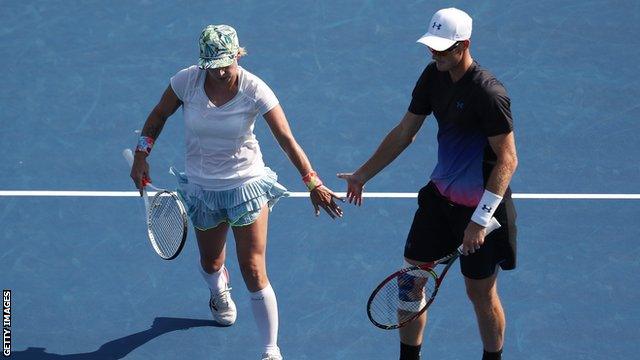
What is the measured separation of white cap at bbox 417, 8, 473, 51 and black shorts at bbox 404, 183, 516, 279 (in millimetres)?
880

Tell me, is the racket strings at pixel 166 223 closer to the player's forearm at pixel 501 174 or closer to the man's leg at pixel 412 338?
the man's leg at pixel 412 338

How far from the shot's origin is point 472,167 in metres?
5.81

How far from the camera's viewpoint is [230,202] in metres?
6.28

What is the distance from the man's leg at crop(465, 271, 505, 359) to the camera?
596 centimetres

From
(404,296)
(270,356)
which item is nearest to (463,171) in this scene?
(404,296)

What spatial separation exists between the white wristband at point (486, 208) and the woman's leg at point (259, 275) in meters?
1.35

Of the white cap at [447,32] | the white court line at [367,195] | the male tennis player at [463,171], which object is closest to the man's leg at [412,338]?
the male tennis player at [463,171]

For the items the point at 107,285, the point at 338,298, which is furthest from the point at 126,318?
the point at 338,298

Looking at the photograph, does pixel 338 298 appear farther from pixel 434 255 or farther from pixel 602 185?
pixel 602 185

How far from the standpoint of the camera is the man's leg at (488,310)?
5957mm

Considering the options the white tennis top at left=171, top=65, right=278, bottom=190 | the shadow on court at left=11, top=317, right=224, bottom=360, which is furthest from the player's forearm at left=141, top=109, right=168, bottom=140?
the shadow on court at left=11, top=317, right=224, bottom=360

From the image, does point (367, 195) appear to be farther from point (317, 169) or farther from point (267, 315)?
point (267, 315)

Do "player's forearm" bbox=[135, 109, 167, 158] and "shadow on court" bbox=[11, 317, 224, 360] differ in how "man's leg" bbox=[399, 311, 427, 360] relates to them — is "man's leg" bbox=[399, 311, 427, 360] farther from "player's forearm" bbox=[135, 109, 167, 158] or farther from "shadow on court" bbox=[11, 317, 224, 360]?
"player's forearm" bbox=[135, 109, 167, 158]

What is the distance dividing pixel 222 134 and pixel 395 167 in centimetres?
255
